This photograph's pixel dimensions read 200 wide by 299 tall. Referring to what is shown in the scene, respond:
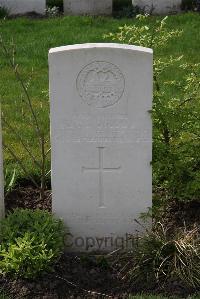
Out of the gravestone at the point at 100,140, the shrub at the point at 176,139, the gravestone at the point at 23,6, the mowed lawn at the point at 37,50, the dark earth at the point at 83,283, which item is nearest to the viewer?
the dark earth at the point at 83,283

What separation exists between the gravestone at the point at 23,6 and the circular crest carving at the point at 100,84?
297 inches

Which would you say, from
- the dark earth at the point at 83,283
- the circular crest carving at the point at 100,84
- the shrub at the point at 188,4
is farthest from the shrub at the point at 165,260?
the shrub at the point at 188,4

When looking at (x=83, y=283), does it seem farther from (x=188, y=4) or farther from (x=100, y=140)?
(x=188, y=4)

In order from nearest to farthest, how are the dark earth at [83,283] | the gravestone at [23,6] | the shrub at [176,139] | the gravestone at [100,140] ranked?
the dark earth at [83,283] < the gravestone at [100,140] < the shrub at [176,139] < the gravestone at [23,6]

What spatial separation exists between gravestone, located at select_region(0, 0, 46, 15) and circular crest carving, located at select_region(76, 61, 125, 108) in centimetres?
753

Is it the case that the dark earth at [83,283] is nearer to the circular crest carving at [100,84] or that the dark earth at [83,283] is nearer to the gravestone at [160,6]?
the circular crest carving at [100,84]

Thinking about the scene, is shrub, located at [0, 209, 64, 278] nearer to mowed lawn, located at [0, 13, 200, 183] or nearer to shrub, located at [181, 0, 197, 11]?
mowed lawn, located at [0, 13, 200, 183]

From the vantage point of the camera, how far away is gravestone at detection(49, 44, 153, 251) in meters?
4.69

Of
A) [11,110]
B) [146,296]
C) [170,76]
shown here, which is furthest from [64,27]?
[146,296]

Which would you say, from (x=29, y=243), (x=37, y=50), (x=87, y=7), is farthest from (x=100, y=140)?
(x=87, y=7)

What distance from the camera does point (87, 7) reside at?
39.8ft

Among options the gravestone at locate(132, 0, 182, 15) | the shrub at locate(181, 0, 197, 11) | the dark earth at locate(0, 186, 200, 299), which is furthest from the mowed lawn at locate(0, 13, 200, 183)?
the dark earth at locate(0, 186, 200, 299)

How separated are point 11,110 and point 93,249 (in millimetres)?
2925

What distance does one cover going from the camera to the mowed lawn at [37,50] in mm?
6930
